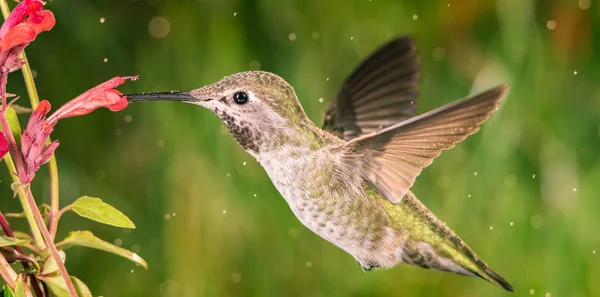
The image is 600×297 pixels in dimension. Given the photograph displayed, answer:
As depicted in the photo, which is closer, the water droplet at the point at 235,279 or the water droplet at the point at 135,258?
the water droplet at the point at 135,258

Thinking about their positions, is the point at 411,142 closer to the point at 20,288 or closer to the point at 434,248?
the point at 434,248

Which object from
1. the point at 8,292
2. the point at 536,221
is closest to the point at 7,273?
the point at 8,292

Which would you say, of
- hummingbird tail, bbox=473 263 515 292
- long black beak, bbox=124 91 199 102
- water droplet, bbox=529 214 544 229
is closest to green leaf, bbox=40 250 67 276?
long black beak, bbox=124 91 199 102

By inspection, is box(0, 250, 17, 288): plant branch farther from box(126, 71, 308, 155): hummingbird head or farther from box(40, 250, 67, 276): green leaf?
box(126, 71, 308, 155): hummingbird head

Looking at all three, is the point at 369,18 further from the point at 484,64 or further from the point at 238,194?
the point at 238,194

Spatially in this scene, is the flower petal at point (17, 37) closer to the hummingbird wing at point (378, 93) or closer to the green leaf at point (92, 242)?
Answer: the green leaf at point (92, 242)

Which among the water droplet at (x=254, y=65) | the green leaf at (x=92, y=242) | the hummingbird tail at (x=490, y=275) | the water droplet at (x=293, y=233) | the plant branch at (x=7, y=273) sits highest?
the water droplet at (x=254, y=65)

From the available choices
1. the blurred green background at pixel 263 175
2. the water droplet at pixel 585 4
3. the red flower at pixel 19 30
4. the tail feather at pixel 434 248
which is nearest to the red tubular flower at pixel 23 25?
the red flower at pixel 19 30
